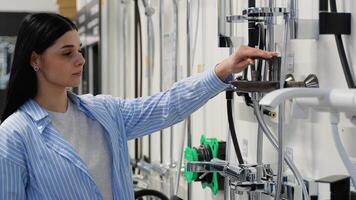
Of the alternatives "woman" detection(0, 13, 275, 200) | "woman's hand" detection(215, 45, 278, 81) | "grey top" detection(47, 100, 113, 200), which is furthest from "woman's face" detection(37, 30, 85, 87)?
"woman's hand" detection(215, 45, 278, 81)

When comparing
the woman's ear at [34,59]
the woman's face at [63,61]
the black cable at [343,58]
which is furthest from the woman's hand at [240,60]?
the woman's ear at [34,59]

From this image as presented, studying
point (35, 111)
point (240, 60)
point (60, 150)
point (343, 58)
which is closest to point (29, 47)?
point (35, 111)

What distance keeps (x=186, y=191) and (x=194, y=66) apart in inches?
18.5

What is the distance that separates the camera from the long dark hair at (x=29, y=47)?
142cm

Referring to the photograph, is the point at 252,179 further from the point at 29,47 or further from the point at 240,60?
the point at 29,47

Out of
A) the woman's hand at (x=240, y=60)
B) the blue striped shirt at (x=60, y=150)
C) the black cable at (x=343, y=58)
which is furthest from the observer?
the blue striped shirt at (x=60, y=150)

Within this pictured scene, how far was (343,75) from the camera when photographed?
3.99 ft

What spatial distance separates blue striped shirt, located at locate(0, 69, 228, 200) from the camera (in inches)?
54.6

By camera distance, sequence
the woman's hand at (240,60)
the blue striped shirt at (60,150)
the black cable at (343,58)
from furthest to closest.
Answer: the blue striped shirt at (60,150), the woman's hand at (240,60), the black cable at (343,58)

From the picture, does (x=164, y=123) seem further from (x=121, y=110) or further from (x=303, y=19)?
(x=303, y=19)

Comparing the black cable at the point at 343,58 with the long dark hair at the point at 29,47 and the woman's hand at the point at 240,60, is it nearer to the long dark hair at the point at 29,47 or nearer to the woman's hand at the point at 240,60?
the woman's hand at the point at 240,60

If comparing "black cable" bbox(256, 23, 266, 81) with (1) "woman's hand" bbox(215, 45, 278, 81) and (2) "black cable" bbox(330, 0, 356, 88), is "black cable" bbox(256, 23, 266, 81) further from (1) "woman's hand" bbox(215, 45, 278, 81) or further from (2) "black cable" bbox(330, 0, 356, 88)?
(2) "black cable" bbox(330, 0, 356, 88)

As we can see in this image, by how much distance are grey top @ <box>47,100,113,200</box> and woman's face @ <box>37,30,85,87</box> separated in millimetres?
105

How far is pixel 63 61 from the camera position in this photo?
1.42 m
